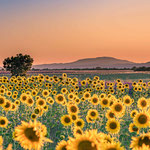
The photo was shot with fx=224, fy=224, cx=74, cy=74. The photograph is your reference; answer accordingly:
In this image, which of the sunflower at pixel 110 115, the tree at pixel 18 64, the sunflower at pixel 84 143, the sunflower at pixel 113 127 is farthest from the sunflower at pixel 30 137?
the tree at pixel 18 64

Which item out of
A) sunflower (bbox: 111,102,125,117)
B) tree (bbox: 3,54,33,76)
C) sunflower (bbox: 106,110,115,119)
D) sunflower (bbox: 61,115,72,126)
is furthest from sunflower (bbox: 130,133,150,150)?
tree (bbox: 3,54,33,76)

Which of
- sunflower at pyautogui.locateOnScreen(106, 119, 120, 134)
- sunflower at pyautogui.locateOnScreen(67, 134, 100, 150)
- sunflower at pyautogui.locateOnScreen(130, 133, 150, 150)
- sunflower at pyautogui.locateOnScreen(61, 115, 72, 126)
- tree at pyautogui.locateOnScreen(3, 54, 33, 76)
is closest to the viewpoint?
sunflower at pyautogui.locateOnScreen(67, 134, 100, 150)

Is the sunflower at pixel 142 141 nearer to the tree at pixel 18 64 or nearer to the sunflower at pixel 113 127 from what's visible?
the sunflower at pixel 113 127

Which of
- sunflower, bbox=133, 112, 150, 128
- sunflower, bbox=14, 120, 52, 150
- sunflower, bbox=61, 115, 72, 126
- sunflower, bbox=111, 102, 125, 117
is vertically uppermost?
sunflower, bbox=14, 120, 52, 150

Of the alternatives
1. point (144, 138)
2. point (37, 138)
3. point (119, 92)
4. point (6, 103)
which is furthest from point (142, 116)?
point (119, 92)

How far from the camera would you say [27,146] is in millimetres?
2377

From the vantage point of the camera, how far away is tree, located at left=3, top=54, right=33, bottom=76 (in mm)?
28516

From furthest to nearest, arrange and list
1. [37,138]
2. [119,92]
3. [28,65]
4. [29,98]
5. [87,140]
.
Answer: [28,65]
[119,92]
[29,98]
[37,138]
[87,140]

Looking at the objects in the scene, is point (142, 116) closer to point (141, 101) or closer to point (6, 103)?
point (141, 101)

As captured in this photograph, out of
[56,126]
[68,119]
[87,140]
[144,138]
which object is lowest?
[56,126]

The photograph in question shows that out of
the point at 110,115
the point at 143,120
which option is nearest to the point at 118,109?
the point at 110,115

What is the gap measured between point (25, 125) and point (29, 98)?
717 cm

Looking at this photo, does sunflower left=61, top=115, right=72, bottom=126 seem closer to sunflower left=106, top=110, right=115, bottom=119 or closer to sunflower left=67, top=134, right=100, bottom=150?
sunflower left=106, top=110, right=115, bottom=119

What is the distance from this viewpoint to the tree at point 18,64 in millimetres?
28516
